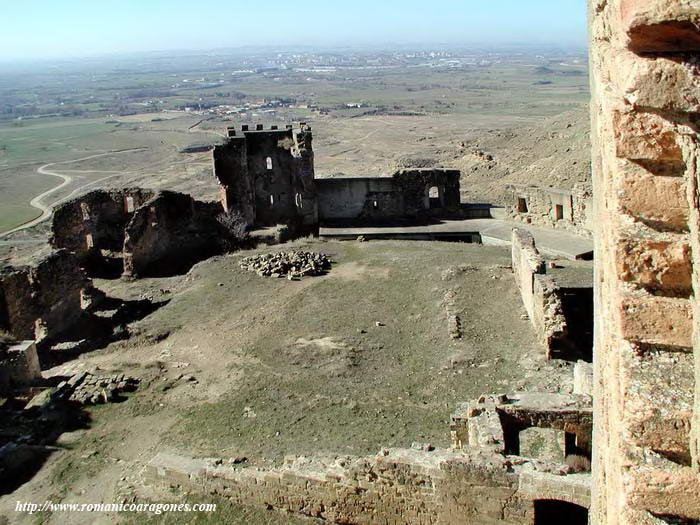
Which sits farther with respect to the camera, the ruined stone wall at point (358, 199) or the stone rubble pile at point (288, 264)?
the ruined stone wall at point (358, 199)

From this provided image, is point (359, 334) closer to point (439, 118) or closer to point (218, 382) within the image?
point (218, 382)

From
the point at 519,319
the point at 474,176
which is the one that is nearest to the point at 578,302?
the point at 519,319

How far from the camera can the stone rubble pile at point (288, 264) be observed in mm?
23312

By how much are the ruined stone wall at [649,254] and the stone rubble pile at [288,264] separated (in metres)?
19.1

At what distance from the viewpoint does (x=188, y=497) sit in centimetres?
1071

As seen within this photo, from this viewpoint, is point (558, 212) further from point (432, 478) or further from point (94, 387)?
point (432, 478)

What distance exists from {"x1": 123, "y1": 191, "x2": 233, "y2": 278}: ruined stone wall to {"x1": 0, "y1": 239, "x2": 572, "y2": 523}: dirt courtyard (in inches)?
100

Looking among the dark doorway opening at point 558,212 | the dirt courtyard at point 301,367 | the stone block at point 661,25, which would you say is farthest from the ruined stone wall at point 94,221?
the stone block at point 661,25

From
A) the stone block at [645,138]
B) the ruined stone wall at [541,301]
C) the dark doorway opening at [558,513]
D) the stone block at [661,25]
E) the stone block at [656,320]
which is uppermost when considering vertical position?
the stone block at [661,25]

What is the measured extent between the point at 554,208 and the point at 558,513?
19994mm

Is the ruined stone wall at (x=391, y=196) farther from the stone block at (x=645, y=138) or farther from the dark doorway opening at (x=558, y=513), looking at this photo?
the stone block at (x=645, y=138)

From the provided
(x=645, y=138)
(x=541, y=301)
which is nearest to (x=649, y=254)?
(x=645, y=138)

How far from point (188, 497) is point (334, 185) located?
863 inches

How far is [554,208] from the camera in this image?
2764cm
